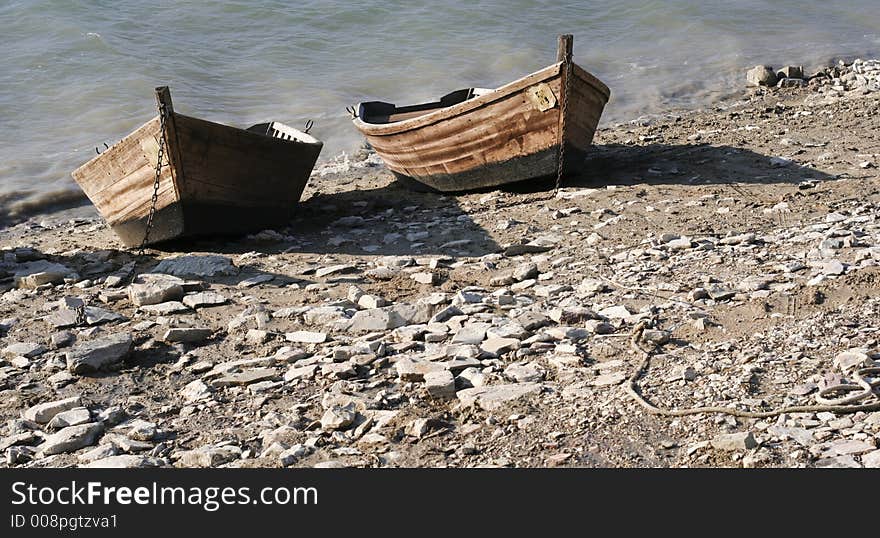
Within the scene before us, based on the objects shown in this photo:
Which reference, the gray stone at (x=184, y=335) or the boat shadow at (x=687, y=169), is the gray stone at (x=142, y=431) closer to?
the gray stone at (x=184, y=335)

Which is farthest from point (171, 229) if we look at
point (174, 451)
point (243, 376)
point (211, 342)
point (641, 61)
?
point (641, 61)

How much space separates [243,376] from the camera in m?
6.00

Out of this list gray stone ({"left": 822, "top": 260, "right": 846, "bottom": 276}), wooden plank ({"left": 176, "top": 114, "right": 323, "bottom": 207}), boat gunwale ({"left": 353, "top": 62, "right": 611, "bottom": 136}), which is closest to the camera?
gray stone ({"left": 822, "top": 260, "right": 846, "bottom": 276})

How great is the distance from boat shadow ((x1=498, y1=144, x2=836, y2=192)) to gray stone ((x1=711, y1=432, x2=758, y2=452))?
570 centimetres

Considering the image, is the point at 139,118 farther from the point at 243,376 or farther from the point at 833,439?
the point at 833,439

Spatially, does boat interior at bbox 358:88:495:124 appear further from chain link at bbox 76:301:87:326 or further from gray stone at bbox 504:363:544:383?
gray stone at bbox 504:363:544:383

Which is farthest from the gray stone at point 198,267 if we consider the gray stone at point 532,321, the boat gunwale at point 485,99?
the boat gunwale at point 485,99

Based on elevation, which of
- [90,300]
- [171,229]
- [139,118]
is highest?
[139,118]

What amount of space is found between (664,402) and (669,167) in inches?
247

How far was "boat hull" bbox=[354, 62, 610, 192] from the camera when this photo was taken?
1007 cm

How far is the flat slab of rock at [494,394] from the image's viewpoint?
17.5 feet

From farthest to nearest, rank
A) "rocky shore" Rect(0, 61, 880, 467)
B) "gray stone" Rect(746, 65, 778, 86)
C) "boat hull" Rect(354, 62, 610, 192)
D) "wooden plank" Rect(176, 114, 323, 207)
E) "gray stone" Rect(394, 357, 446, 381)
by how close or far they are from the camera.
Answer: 1. "gray stone" Rect(746, 65, 778, 86)
2. "boat hull" Rect(354, 62, 610, 192)
3. "wooden plank" Rect(176, 114, 323, 207)
4. "gray stone" Rect(394, 357, 446, 381)
5. "rocky shore" Rect(0, 61, 880, 467)

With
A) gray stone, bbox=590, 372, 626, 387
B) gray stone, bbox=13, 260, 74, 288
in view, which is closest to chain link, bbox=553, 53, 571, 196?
gray stone, bbox=13, 260, 74, 288

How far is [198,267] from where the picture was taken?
8430mm
